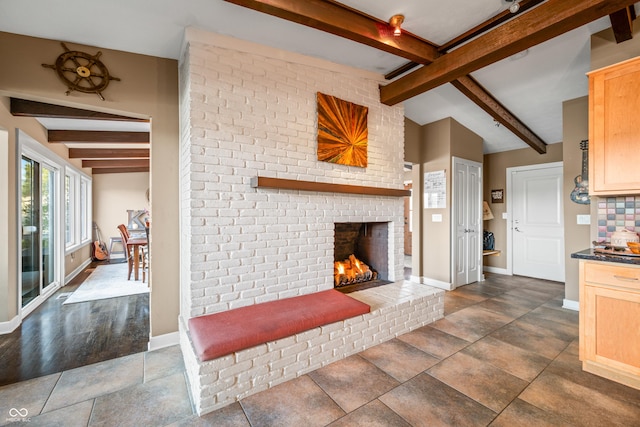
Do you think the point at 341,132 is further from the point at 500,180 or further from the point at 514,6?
the point at 500,180

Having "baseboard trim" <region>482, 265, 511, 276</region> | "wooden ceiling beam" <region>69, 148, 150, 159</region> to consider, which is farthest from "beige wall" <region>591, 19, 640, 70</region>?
"wooden ceiling beam" <region>69, 148, 150, 159</region>

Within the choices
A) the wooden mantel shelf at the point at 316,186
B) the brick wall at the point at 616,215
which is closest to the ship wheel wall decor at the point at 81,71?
the wooden mantel shelf at the point at 316,186

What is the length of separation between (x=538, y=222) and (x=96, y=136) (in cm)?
720

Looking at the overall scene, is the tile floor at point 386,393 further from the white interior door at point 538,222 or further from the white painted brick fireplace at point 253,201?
the white interior door at point 538,222

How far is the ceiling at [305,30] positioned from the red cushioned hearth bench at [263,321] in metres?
2.21

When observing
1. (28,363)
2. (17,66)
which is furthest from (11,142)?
(28,363)

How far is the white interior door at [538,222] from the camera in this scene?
4.74 meters

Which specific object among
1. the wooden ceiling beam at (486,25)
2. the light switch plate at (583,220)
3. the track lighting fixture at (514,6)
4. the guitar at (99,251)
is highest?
the wooden ceiling beam at (486,25)

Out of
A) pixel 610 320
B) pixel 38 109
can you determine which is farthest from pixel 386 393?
pixel 38 109

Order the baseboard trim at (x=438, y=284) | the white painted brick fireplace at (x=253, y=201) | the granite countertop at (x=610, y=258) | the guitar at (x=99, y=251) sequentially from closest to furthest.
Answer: the granite countertop at (x=610, y=258), the white painted brick fireplace at (x=253, y=201), the baseboard trim at (x=438, y=284), the guitar at (x=99, y=251)

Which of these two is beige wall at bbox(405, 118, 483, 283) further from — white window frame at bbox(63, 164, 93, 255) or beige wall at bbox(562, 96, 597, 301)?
white window frame at bbox(63, 164, 93, 255)

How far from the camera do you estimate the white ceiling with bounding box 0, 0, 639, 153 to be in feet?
6.64

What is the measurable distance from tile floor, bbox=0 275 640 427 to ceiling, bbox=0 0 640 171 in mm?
2624

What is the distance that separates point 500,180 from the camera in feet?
17.8
